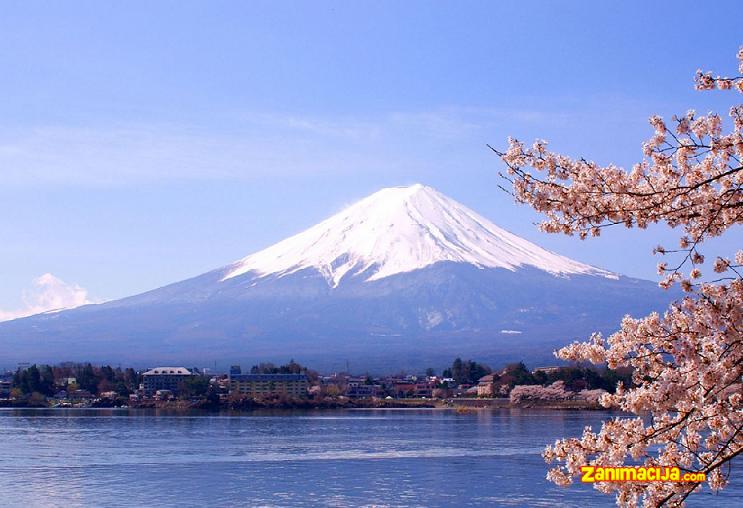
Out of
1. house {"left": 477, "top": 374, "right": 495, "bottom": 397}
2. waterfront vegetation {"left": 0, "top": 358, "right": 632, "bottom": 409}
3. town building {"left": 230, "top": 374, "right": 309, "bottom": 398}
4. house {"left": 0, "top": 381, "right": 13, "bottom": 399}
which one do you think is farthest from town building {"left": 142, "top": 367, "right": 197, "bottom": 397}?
house {"left": 477, "top": 374, "right": 495, "bottom": 397}

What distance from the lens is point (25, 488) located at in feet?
50.0

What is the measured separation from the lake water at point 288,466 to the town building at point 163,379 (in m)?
22.5

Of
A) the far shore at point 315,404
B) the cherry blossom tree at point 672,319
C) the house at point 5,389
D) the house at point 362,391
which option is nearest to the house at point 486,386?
the far shore at point 315,404

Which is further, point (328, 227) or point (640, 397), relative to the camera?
point (328, 227)

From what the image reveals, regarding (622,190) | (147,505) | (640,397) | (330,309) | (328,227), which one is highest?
(328,227)

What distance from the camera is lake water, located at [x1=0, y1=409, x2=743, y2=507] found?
14023 mm

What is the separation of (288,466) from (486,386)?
34.0 meters

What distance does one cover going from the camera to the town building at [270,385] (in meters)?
50.6

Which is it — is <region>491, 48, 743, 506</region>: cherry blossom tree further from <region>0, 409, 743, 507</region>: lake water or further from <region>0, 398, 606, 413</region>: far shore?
A: <region>0, 398, 606, 413</region>: far shore

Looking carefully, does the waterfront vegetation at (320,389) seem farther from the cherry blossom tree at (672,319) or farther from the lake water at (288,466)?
the cherry blossom tree at (672,319)

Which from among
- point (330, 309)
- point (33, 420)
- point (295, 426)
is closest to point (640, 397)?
point (295, 426)

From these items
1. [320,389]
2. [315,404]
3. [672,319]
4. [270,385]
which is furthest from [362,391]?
[672,319]

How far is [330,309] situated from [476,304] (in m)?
14.1

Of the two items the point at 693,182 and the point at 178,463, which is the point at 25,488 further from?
the point at 693,182
